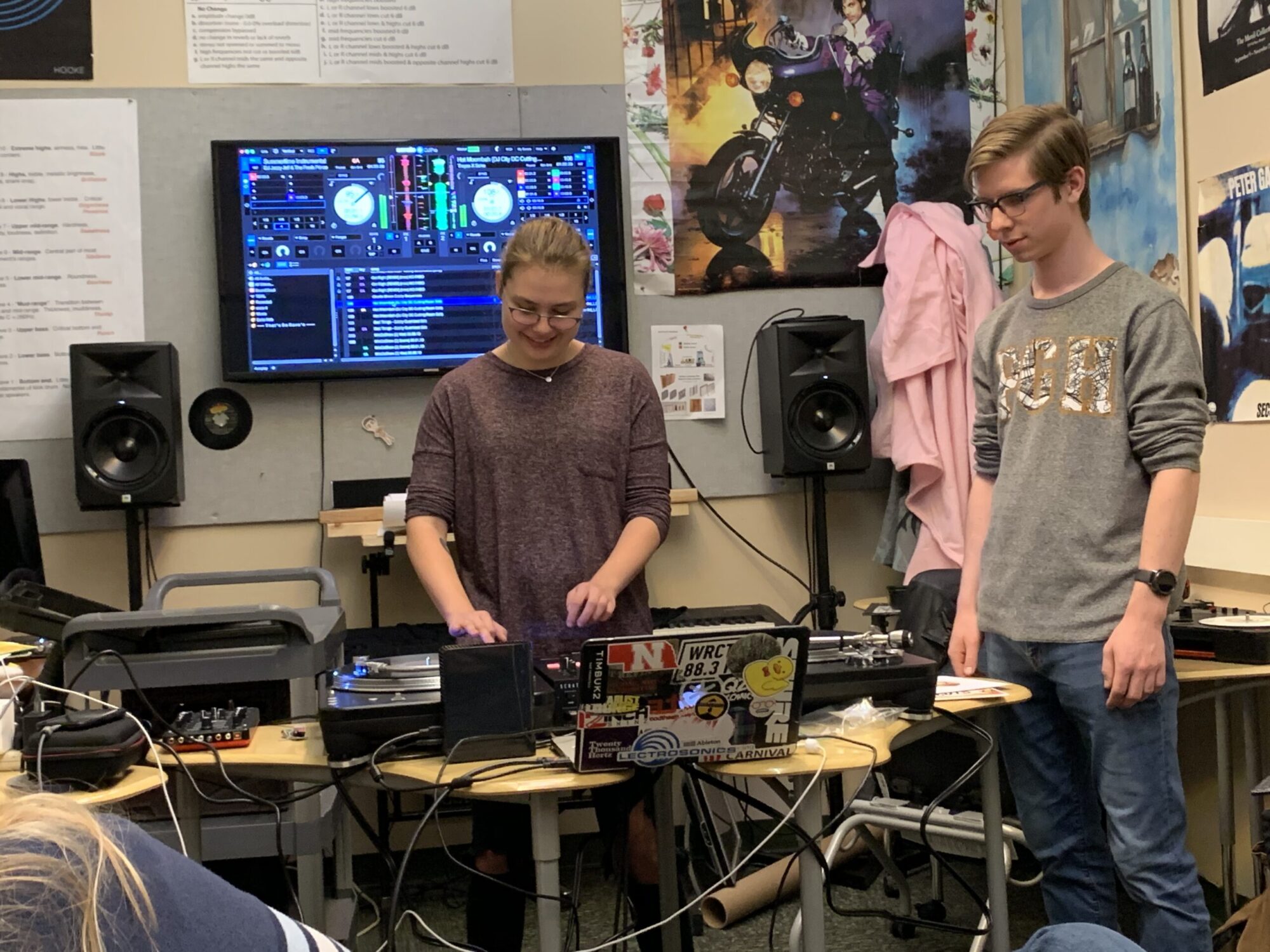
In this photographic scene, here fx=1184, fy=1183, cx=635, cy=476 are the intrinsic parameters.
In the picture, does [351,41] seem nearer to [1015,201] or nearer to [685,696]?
[1015,201]

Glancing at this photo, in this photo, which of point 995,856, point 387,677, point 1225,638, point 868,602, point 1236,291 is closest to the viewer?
point 387,677

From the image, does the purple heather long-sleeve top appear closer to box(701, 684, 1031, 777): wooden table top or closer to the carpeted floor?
box(701, 684, 1031, 777): wooden table top

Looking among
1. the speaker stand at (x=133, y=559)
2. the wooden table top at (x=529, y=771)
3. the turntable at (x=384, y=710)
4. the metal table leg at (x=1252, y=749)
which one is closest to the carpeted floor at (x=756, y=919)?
the metal table leg at (x=1252, y=749)

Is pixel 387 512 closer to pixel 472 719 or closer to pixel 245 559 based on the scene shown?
pixel 245 559

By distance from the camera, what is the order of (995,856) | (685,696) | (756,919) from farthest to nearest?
(756,919) < (995,856) < (685,696)

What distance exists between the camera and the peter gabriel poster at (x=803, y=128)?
365cm

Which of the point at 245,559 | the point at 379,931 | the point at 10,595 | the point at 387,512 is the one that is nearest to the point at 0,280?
the point at 245,559

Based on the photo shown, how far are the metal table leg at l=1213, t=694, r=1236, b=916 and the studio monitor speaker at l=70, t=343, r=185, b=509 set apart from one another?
2.63 m

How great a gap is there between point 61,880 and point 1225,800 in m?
2.59

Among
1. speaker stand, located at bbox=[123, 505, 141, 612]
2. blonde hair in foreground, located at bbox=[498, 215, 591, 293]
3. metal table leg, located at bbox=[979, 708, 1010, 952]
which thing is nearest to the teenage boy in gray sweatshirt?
metal table leg, located at bbox=[979, 708, 1010, 952]

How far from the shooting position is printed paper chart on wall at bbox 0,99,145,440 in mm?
3377

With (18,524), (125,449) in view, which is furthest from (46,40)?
Answer: (18,524)

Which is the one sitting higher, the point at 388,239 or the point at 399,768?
the point at 388,239

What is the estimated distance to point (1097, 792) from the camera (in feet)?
6.57
